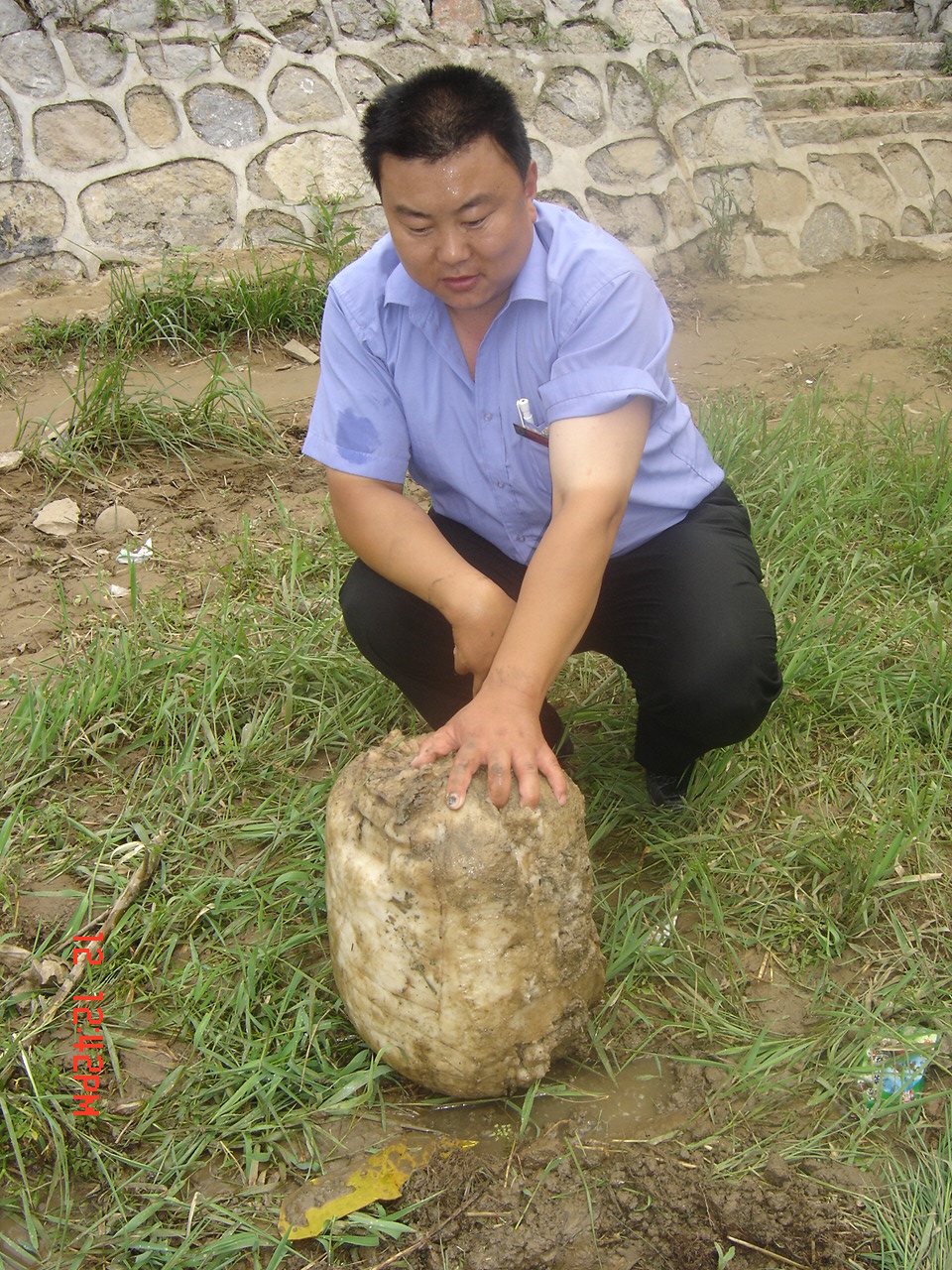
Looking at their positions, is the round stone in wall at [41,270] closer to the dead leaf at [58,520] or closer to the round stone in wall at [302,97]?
the round stone in wall at [302,97]

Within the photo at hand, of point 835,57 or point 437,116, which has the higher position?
point 437,116

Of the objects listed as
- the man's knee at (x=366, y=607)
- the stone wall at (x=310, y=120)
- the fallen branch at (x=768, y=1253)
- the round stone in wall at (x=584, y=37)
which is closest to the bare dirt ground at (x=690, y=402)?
the fallen branch at (x=768, y=1253)

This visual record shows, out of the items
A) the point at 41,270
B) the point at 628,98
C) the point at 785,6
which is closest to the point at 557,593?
the point at 41,270

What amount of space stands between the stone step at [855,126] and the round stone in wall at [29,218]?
3.67 meters

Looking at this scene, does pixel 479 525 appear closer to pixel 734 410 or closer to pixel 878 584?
pixel 878 584

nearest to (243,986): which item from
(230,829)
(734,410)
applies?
(230,829)

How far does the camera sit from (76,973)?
2115 mm

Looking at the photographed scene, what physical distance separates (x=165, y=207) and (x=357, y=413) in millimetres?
3185

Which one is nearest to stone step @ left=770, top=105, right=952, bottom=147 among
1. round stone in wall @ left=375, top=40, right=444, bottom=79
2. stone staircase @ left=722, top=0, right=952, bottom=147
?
stone staircase @ left=722, top=0, right=952, bottom=147

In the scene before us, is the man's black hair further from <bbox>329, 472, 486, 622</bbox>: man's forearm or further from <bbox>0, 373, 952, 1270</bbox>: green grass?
<bbox>0, 373, 952, 1270</bbox>: green grass

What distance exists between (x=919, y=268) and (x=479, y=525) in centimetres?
423

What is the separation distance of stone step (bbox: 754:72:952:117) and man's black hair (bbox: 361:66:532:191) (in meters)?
4.77

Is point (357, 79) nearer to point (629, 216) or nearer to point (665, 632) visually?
point (629, 216)

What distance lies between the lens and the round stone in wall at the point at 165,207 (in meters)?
4.80
